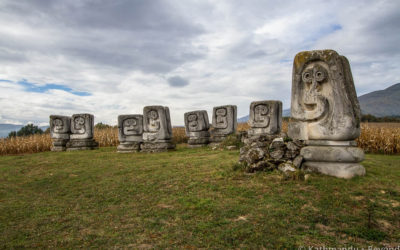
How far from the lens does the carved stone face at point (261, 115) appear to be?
36.0 feet

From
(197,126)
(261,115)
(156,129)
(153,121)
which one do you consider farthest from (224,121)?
(153,121)

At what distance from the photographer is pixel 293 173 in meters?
4.79

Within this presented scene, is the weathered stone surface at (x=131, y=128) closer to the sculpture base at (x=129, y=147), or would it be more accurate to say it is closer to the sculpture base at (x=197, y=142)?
the sculpture base at (x=129, y=147)

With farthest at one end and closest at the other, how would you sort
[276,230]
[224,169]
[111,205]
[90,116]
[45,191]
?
[90,116] < [224,169] < [45,191] < [111,205] < [276,230]

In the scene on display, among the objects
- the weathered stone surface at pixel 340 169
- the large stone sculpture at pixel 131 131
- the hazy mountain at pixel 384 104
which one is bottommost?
the weathered stone surface at pixel 340 169

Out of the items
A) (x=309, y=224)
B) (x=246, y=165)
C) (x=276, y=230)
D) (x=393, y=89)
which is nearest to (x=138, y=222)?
(x=276, y=230)

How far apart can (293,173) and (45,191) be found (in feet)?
16.0

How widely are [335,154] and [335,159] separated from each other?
9 centimetres

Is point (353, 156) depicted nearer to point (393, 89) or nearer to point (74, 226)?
point (74, 226)

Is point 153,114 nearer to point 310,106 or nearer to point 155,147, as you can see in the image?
point 155,147

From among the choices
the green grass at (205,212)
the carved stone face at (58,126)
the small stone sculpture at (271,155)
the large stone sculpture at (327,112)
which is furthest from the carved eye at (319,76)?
the carved stone face at (58,126)

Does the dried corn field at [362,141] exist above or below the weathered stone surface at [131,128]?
below

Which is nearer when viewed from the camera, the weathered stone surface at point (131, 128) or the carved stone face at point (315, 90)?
the carved stone face at point (315, 90)

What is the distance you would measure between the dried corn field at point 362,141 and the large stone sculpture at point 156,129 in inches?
229
